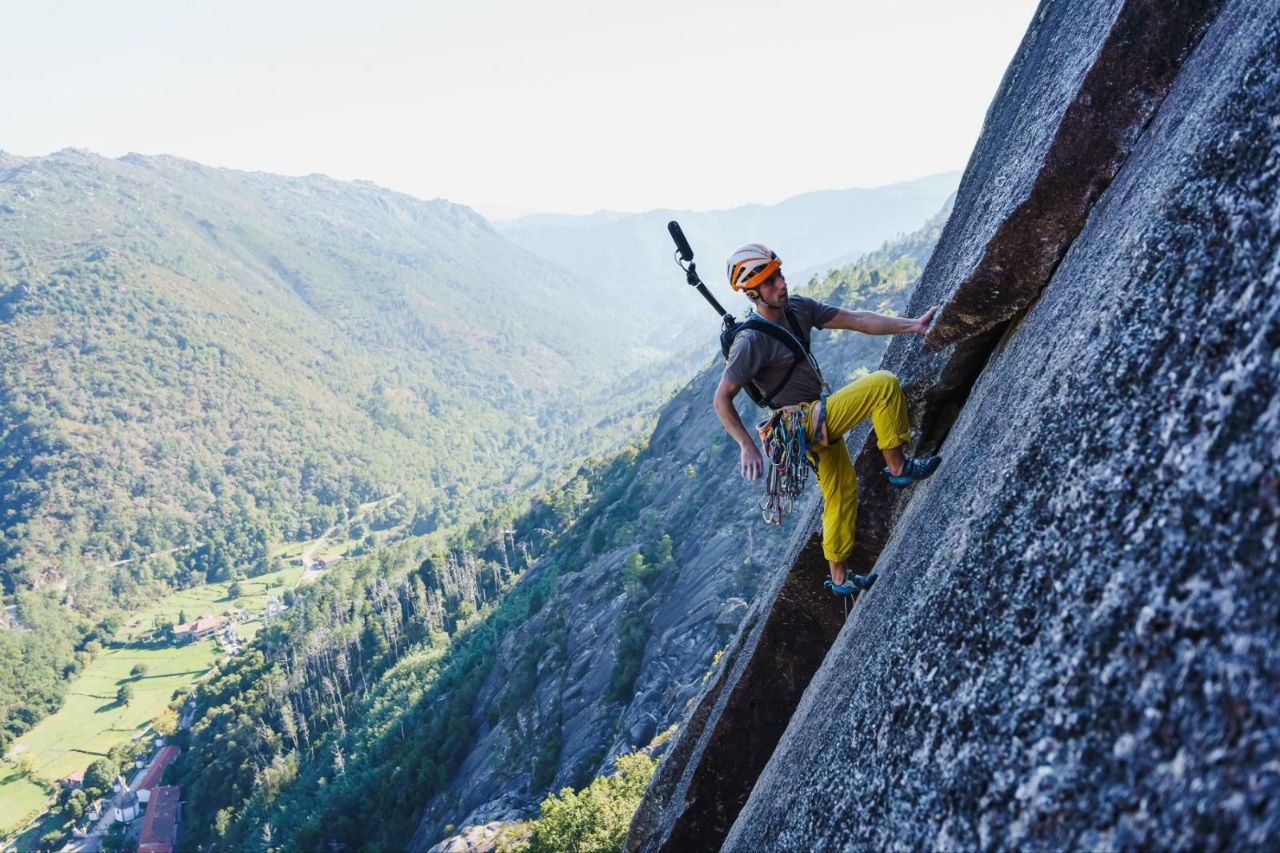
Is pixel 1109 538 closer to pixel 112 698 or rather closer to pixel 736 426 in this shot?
pixel 736 426

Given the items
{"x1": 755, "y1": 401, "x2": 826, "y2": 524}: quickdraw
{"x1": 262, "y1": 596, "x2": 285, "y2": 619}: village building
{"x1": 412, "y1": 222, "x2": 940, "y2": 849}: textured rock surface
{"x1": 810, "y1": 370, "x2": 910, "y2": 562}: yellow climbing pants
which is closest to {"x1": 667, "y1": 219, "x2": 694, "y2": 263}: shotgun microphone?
{"x1": 755, "y1": 401, "x2": 826, "y2": 524}: quickdraw

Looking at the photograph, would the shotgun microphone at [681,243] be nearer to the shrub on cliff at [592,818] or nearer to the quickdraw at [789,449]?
the quickdraw at [789,449]

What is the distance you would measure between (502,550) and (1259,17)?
4385 inches

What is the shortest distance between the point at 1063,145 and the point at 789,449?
333 cm

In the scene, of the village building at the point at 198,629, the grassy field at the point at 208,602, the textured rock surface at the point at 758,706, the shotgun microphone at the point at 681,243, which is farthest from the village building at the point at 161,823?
the shotgun microphone at the point at 681,243

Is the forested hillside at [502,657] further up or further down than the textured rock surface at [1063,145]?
A: further down

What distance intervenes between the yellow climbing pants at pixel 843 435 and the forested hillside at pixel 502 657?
36.1 metres

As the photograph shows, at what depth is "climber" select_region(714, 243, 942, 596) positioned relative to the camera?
6168 mm

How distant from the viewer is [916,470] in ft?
21.0

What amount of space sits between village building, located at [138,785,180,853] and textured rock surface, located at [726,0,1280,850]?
10544 centimetres

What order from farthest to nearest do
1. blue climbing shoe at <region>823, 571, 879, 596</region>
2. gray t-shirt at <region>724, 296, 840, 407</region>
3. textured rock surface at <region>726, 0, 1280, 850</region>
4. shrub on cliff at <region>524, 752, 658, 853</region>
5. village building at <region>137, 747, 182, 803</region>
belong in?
village building at <region>137, 747, 182, 803</region> < shrub on cliff at <region>524, 752, 658, 853</region> < blue climbing shoe at <region>823, 571, 879, 596</region> < gray t-shirt at <region>724, 296, 840, 407</region> < textured rock surface at <region>726, 0, 1280, 850</region>

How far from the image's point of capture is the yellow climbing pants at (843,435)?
6.28 m

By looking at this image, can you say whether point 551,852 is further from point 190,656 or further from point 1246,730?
point 190,656

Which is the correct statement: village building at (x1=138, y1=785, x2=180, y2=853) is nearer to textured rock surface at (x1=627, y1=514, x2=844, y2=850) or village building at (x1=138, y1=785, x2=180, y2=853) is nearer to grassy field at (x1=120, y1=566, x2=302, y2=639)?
grassy field at (x1=120, y1=566, x2=302, y2=639)
